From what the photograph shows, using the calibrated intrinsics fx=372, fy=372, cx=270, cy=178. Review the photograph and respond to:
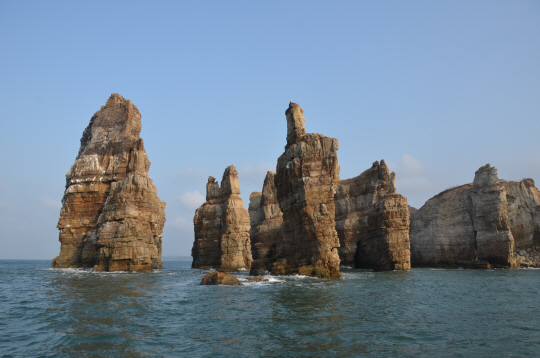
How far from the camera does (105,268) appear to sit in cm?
4619

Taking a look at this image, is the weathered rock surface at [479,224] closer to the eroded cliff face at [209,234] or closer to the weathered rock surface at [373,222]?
the weathered rock surface at [373,222]

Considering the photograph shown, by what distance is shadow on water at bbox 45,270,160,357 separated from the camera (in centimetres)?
1221

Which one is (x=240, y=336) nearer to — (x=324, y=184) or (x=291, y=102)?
(x=324, y=184)

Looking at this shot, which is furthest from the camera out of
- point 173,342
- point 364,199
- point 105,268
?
point 364,199

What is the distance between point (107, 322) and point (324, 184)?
84.6ft

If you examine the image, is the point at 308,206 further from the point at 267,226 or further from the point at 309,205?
the point at 267,226

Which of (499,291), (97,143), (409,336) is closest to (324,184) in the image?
(499,291)

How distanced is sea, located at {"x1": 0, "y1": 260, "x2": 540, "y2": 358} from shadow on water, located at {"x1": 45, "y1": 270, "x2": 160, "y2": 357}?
40mm

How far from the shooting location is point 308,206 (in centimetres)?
3716

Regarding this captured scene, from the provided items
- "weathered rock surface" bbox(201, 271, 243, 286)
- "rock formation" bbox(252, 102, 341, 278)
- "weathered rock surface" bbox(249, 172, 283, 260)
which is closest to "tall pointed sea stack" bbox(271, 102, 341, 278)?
"rock formation" bbox(252, 102, 341, 278)

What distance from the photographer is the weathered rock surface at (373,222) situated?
169ft

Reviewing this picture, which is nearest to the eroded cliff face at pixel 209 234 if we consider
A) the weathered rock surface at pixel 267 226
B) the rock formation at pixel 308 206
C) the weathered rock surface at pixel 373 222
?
the weathered rock surface at pixel 267 226

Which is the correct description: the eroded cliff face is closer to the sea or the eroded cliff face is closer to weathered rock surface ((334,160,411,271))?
weathered rock surface ((334,160,411,271))

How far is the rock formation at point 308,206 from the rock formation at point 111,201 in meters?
17.4
